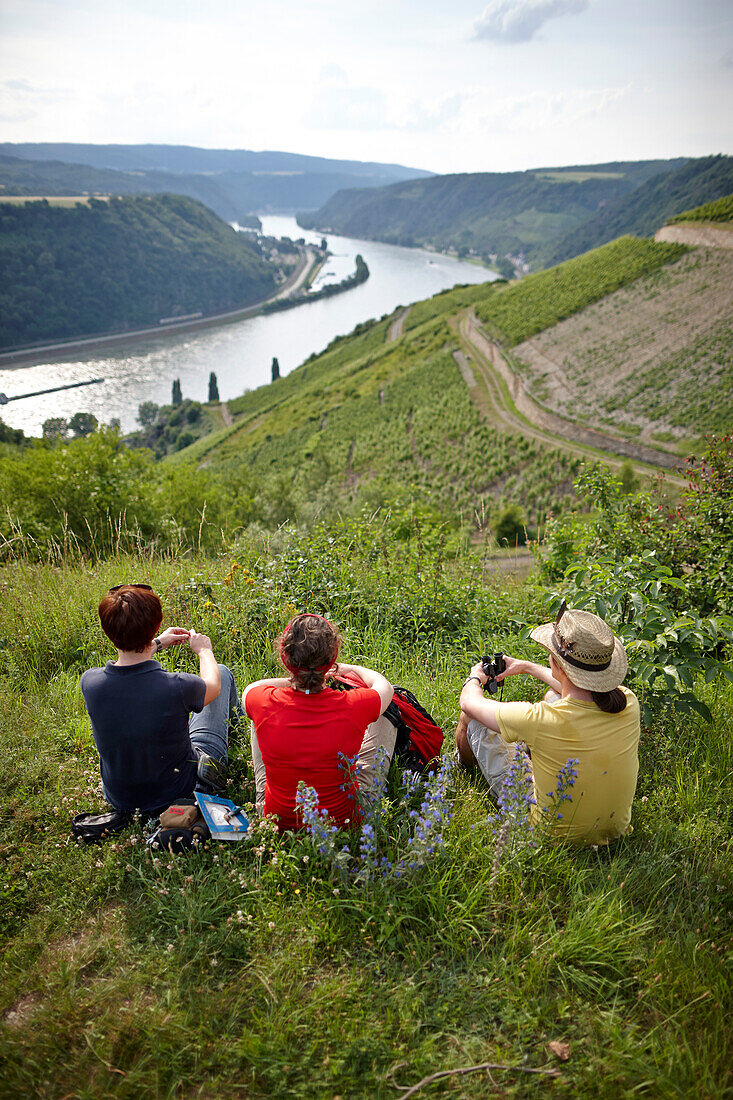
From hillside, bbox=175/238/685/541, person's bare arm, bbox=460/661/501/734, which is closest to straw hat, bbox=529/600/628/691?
person's bare arm, bbox=460/661/501/734

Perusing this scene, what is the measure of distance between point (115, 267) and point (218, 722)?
519 feet

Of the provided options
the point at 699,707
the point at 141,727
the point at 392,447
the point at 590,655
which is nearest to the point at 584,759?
the point at 590,655

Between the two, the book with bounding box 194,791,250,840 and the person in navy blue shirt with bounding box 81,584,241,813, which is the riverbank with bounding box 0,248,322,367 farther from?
the book with bounding box 194,791,250,840

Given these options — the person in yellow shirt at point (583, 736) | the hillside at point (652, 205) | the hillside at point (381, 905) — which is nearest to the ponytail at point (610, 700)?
the person in yellow shirt at point (583, 736)

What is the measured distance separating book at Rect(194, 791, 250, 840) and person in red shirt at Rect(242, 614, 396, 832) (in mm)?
129

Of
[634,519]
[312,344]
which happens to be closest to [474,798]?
[634,519]

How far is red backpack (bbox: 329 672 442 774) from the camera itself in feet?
9.16

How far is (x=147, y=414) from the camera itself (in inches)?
3024

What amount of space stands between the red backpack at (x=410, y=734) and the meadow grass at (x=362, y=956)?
22 cm

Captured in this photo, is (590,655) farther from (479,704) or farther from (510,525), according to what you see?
(510,525)

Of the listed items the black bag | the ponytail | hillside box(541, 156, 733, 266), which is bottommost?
the black bag

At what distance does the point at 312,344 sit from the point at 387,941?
113 metres

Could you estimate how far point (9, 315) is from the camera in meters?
108

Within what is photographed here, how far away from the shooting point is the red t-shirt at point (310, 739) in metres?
2.34
